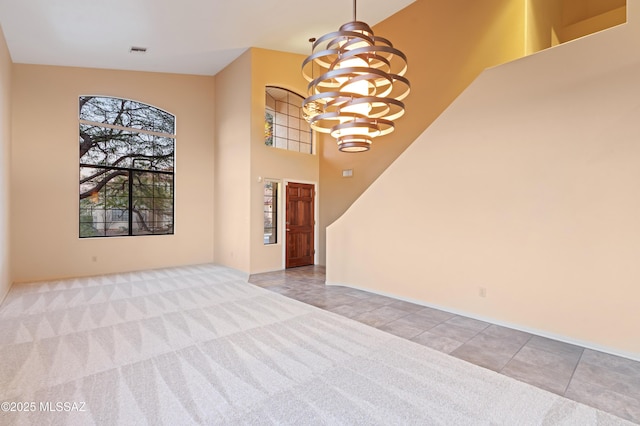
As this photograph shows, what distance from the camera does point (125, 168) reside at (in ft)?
23.0

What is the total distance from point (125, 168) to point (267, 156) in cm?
334

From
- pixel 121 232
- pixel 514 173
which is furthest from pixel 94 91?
pixel 514 173

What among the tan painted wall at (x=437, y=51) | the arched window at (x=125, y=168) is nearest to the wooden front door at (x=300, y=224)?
the tan painted wall at (x=437, y=51)

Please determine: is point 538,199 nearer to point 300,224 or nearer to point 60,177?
point 300,224

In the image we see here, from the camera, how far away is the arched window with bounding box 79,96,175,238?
21.6 feet

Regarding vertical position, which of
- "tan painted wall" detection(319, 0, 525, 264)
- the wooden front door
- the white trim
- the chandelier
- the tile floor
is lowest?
the tile floor

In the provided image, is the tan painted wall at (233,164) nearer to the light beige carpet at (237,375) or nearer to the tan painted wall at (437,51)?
the tan painted wall at (437,51)

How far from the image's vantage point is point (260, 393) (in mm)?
2371

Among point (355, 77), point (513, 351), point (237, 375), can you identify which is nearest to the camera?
point (237, 375)

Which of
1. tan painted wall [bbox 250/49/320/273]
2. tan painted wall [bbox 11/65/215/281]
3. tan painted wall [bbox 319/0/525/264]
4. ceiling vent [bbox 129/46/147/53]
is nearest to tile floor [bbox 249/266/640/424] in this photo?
tan painted wall [bbox 250/49/320/273]

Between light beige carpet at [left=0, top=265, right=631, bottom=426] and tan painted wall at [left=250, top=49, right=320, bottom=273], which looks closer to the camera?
light beige carpet at [left=0, top=265, right=631, bottom=426]

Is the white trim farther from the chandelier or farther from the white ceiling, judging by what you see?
the white ceiling

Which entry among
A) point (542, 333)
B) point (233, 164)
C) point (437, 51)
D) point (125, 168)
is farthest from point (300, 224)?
point (542, 333)

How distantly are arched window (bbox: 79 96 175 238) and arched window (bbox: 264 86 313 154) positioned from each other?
2.53m
